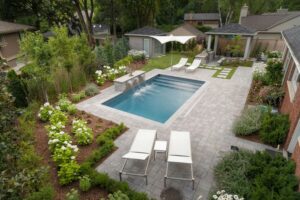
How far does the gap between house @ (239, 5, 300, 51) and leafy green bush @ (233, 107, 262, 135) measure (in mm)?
15717

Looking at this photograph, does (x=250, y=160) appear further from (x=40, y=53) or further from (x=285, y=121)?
(x=40, y=53)

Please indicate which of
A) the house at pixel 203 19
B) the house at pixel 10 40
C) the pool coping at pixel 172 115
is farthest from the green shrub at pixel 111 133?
the house at pixel 203 19

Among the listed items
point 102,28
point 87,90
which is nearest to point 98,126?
point 87,90

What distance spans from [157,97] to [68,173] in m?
8.10

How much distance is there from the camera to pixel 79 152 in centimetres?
638

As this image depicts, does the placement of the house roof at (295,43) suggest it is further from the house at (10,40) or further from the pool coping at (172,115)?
the house at (10,40)

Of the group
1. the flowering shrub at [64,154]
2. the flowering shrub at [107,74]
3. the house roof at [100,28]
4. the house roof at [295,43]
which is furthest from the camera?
the house roof at [100,28]

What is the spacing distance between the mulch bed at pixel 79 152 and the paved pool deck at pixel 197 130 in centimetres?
58

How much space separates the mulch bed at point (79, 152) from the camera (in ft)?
16.2

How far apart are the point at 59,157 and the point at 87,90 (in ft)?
20.8

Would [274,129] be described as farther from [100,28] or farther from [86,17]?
[100,28]

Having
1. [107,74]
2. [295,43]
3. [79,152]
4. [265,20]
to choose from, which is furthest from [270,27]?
[79,152]

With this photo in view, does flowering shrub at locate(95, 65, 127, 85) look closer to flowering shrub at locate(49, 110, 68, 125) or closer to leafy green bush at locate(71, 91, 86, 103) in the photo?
leafy green bush at locate(71, 91, 86, 103)

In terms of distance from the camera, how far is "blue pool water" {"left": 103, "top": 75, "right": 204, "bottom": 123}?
34.7 ft
